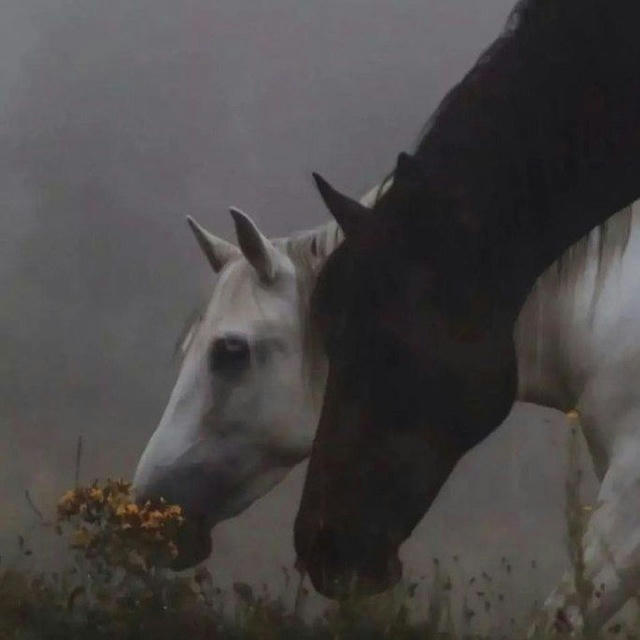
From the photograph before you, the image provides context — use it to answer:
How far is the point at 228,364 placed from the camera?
2879 mm

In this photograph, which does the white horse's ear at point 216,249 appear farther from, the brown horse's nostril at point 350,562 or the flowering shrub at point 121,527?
the brown horse's nostril at point 350,562

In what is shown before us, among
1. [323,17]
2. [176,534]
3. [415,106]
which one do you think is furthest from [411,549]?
[323,17]

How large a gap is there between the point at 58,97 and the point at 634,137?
4.12 ft

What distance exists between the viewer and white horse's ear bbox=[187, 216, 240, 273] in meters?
2.98

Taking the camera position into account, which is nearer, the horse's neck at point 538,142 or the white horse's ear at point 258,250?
the horse's neck at point 538,142

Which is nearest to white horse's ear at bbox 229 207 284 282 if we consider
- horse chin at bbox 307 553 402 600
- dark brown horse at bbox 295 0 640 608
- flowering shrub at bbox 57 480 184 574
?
dark brown horse at bbox 295 0 640 608

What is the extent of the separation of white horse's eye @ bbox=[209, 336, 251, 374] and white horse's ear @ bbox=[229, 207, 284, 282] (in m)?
0.14

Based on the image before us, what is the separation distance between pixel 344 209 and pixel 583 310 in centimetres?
48

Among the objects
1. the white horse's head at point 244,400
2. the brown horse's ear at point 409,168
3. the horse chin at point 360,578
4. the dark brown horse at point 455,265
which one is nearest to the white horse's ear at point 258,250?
the white horse's head at point 244,400

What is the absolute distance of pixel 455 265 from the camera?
255 centimetres

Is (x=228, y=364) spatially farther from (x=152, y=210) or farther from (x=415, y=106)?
(x=415, y=106)

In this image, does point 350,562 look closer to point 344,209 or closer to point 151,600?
point 151,600

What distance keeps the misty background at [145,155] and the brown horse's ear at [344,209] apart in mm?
245

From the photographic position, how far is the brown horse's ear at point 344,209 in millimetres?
2658
